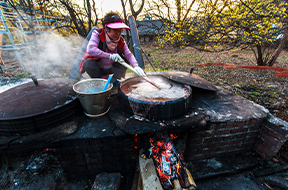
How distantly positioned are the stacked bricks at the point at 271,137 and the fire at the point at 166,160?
170 cm

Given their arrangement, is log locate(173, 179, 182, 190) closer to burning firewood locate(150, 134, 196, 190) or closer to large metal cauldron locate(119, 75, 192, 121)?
burning firewood locate(150, 134, 196, 190)

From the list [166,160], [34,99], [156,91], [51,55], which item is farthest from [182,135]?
[51,55]

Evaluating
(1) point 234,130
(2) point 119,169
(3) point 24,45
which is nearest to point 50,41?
(3) point 24,45

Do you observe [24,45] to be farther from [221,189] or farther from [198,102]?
[221,189]

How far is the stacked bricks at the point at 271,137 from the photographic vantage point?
2.06 meters

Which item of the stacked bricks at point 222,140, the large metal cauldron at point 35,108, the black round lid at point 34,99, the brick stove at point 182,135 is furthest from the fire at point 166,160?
the black round lid at point 34,99

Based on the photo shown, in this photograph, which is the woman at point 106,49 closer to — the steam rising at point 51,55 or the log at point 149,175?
the log at point 149,175

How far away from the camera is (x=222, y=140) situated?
234 centimetres

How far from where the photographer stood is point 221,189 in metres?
2.09

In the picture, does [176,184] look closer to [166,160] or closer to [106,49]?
[166,160]

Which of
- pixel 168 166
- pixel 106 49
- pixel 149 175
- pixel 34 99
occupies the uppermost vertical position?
pixel 106 49

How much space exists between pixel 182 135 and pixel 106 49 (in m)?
2.36

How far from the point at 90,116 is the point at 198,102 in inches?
80.1

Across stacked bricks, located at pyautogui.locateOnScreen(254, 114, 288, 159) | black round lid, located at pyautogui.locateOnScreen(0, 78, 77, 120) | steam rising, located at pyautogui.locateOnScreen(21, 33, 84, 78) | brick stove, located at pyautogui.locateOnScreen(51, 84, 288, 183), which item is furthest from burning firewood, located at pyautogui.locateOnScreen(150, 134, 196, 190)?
steam rising, located at pyautogui.locateOnScreen(21, 33, 84, 78)
